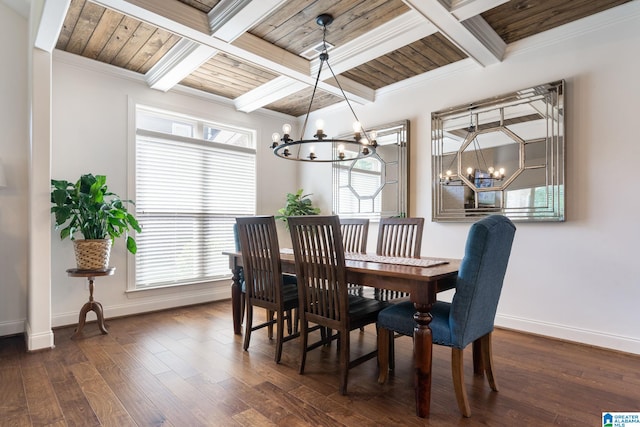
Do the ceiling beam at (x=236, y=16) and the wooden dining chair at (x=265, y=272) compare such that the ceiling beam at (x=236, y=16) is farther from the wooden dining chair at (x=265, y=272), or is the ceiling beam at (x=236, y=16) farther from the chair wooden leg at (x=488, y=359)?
the chair wooden leg at (x=488, y=359)

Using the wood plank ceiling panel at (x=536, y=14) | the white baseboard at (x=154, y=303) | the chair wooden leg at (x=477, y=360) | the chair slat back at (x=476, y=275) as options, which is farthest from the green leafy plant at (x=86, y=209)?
the wood plank ceiling panel at (x=536, y=14)

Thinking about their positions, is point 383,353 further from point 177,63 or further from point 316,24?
point 177,63

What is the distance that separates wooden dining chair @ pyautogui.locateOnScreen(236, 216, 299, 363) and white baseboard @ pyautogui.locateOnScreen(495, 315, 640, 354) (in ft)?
7.06

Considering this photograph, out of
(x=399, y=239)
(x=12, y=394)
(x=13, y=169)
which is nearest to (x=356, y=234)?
(x=399, y=239)

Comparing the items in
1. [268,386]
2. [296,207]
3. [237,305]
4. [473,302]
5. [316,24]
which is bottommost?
[268,386]

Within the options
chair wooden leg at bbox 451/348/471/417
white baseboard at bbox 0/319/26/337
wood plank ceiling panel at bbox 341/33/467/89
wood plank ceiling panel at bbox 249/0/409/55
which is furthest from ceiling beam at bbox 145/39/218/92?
chair wooden leg at bbox 451/348/471/417

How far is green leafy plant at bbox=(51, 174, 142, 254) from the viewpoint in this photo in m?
2.99

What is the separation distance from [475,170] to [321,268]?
7.25ft

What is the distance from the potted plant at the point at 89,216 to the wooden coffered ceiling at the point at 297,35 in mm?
1344

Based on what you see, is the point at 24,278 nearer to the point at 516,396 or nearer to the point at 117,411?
the point at 117,411

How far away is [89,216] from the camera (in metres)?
3.14

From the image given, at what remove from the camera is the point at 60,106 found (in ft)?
11.3

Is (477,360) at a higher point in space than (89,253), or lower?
lower

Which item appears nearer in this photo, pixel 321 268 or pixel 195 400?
pixel 195 400
